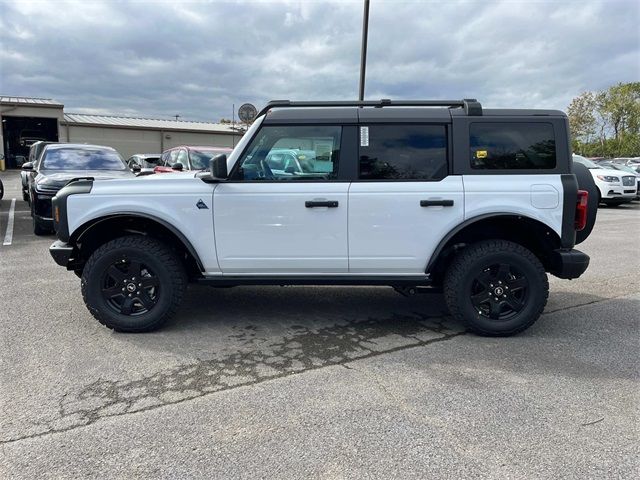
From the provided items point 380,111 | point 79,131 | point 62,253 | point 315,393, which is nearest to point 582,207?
point 380,111

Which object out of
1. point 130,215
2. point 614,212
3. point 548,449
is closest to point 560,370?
point 548,449

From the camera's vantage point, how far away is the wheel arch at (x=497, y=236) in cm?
406

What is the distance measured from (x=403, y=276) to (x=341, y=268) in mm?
541

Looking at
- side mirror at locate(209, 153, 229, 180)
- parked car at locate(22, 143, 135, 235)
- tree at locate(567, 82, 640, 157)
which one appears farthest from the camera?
tree at locate(567, 82, 640, 157)

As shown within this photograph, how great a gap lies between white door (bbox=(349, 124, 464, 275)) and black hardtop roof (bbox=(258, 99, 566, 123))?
11 centimetres

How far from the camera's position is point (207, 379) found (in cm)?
335

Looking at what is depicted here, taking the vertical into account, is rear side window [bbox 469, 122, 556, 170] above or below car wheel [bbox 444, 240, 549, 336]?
above

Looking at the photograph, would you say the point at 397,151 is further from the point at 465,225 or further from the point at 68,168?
the point at 68,168

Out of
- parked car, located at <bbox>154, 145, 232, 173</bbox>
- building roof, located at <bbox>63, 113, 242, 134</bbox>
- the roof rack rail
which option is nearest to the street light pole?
parked car, located at <bbox>154, 145, 232, 173</bbox>

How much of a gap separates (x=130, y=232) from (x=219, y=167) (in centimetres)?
111

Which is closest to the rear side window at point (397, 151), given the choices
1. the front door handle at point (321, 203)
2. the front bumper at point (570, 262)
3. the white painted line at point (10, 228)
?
the front door handle at point (321, 203)

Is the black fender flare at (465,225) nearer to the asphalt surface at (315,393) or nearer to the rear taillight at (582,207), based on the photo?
the rear taillight at (582,207)

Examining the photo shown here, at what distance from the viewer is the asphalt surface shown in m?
2.48

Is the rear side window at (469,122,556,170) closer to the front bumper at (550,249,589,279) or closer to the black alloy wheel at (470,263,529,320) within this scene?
the front bumper at (550,249,589,279)
